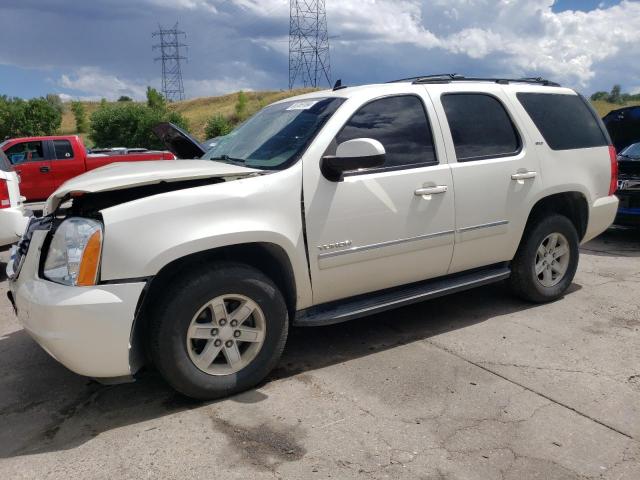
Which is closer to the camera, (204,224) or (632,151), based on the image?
(204,224)

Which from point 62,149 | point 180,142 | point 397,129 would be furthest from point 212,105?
point 397,129

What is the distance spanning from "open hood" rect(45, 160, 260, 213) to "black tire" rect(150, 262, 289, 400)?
0.56 meters

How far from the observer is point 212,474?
107 inches

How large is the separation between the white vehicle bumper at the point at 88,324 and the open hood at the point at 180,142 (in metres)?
2.23

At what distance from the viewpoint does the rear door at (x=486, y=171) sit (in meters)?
4.28

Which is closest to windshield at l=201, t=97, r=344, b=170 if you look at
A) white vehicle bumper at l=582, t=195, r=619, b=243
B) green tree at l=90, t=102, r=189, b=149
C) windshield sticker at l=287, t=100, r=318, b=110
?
windshield sticker at l=287, t=100, r=318, b=110

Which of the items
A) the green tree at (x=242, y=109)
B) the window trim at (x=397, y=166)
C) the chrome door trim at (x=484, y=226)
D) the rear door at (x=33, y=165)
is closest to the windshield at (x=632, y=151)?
the chrome door trim at (x=484, y=226)

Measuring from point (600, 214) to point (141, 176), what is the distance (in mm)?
4150

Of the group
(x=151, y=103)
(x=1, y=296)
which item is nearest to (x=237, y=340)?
(x=1, y=296)

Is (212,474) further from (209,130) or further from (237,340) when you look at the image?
(209,130)

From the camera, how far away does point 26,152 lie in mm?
13758

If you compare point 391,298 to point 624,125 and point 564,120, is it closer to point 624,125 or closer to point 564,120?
point 564,120

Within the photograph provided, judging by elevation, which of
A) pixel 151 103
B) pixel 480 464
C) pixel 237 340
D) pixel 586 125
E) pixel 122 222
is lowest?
pixel 480 464

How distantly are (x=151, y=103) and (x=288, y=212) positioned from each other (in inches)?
2134
